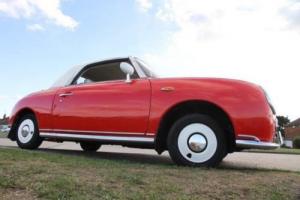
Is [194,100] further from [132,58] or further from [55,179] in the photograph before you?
[55,179]

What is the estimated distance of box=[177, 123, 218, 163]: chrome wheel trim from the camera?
5.74 m

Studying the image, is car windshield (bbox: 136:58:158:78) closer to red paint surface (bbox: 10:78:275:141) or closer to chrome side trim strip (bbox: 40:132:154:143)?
red paint surface (bbox: 10:78:275:141)

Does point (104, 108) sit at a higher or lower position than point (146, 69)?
lower

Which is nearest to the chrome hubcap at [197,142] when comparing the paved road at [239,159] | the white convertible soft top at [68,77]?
the paved road at [239,159]

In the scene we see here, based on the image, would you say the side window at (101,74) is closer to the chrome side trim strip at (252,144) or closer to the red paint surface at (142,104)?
the red paint surface at (142,104)

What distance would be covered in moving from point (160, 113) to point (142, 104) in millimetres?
297

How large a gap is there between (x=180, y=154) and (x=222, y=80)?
40.4 inches

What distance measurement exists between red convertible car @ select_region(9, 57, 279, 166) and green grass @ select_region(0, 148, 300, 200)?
0.59 metres

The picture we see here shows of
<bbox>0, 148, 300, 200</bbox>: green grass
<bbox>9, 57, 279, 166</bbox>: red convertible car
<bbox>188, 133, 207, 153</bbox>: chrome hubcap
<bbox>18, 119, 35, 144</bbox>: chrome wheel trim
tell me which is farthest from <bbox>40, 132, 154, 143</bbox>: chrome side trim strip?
<bbox>0, 148, 300, 200</bbox>: green grass

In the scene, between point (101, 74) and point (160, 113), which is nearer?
point (160, 113)

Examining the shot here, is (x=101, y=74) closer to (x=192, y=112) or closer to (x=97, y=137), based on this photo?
(x=97, y=137)

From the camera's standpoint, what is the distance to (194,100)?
594cm

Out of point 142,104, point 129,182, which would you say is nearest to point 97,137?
point 142,104

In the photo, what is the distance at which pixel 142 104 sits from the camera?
20.6 ft
